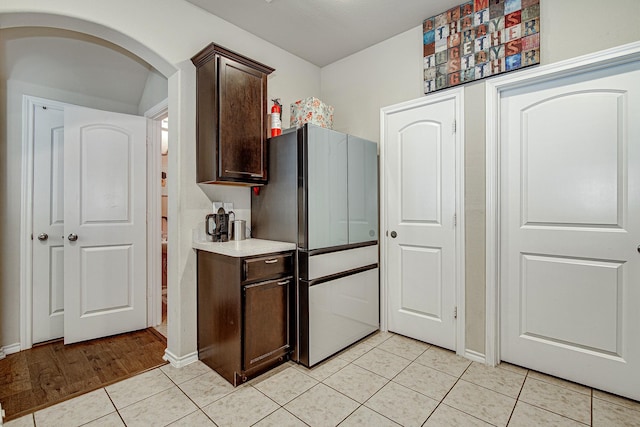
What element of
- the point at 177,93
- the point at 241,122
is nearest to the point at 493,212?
the point at 241,122

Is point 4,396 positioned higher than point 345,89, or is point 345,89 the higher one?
point 345,89

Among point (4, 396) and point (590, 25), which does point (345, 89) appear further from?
point (4, 396)

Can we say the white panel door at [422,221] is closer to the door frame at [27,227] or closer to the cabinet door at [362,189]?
the cabinet door at [362,189]

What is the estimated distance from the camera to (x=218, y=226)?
241cm

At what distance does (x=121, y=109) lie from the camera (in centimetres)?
329

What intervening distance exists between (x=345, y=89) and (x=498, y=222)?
200 centimetres

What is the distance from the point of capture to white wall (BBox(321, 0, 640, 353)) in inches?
75.6

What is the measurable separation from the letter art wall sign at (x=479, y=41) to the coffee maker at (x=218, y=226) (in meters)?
2.00

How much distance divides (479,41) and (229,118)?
6.51ft

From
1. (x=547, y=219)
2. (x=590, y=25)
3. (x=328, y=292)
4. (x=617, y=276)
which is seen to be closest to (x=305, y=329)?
(x=328, y=292)

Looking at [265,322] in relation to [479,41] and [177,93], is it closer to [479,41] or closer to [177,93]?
[177,93]

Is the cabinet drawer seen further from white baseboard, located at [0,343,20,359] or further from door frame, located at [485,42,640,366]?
white baseboard, located at [0,343,20,359]

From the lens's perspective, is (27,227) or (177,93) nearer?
(177,93)

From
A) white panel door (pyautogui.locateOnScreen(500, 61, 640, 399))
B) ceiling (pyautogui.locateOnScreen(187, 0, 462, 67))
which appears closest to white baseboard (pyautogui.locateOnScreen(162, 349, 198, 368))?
white panel door (pyautogui.locateOnScreen(500, 61, 640, 399))
